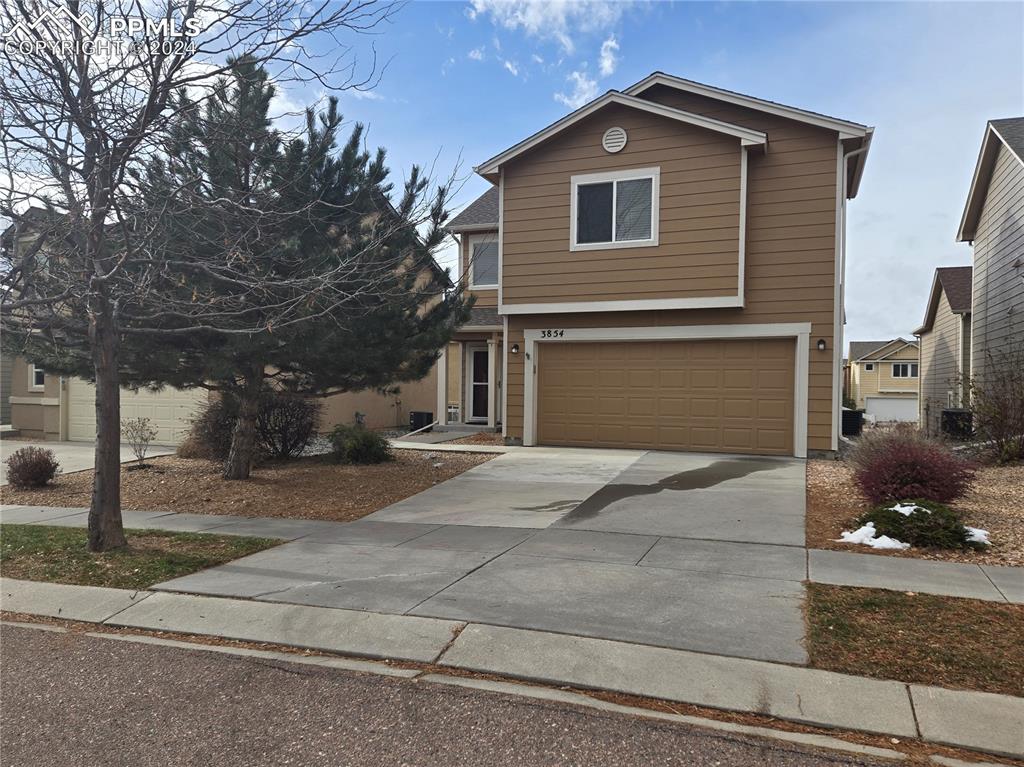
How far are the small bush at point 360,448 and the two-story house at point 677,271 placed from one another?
3318 mm

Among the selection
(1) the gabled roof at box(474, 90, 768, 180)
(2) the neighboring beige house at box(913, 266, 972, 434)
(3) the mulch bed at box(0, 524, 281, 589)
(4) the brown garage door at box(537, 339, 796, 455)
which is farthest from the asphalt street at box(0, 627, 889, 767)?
(2) the neighboring beige house at box(913, 266, 972, 434)

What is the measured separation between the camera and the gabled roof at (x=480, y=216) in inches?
693

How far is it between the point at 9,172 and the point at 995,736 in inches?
340

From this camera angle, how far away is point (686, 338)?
44.2 feet

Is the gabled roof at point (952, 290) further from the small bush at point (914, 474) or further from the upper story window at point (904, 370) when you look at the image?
the upper story window at point (904, 370)

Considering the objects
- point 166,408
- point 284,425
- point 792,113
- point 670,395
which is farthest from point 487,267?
point 166,408

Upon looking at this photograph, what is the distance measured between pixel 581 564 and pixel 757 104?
10607mm

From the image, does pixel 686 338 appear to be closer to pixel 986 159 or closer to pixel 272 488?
pixel 272 488

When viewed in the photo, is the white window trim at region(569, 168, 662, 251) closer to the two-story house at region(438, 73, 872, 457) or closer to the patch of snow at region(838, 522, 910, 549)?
the two-story house at region(438, 73, 872, 457)

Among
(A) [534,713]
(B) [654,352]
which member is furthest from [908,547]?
(B) [654,352]

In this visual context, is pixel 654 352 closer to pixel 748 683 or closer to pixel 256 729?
pixel 748 683

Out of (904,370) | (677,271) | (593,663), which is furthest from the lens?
(904,370)

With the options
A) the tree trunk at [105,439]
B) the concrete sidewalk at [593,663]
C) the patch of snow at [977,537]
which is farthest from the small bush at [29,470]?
the patch of snow at [977,537]

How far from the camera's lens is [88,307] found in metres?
6.57
